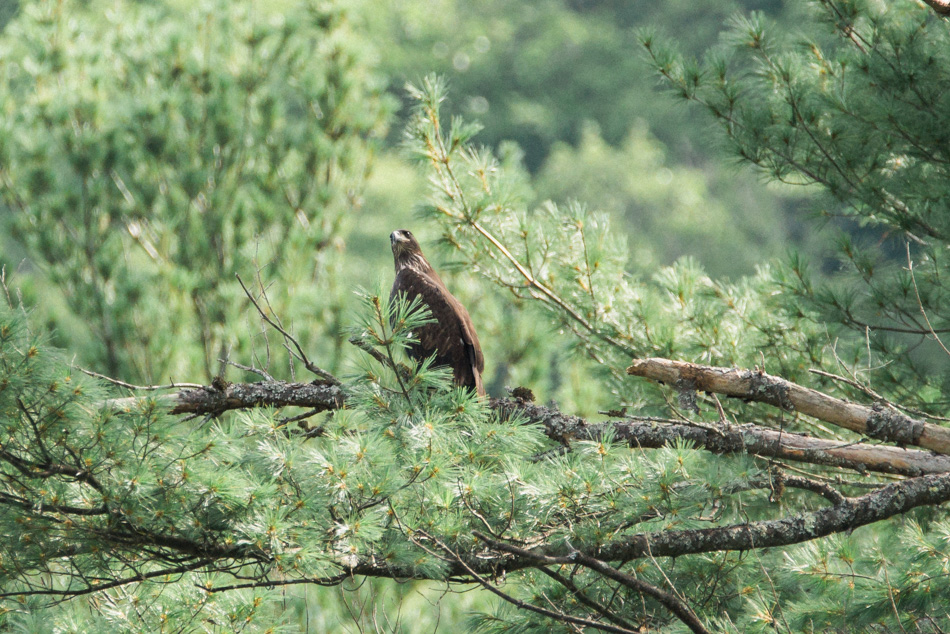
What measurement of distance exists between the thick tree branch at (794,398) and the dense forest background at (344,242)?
3.5 inches

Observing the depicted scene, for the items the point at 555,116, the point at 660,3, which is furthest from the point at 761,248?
the point at 660,3

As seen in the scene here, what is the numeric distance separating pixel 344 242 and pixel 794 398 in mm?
5112

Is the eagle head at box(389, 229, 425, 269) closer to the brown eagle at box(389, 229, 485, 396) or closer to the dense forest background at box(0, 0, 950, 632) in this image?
the dense forest background at box(0, 0, 950, 632)

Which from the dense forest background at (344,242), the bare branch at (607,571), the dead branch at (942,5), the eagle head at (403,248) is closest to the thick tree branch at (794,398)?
the dense forest background at (344,242)

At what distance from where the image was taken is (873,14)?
3521 millimetres

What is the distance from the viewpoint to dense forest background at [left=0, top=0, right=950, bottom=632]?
11.0ft

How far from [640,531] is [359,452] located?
32.2 inches

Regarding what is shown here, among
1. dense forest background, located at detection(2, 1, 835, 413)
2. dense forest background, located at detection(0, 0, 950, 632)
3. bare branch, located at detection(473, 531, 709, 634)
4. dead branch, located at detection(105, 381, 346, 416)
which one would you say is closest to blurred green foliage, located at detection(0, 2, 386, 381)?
dense forest background, located at detection(0, 0, 950, 632)

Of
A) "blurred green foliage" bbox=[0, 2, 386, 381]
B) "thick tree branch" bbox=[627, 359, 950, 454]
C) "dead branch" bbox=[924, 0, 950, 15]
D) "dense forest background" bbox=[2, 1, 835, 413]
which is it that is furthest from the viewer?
"dense forest background" bbox=[2, 1, 835, 413]

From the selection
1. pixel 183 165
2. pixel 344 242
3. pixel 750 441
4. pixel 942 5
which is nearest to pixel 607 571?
pixel 750 441

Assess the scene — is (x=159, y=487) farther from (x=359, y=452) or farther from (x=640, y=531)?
(x=640, y=531)

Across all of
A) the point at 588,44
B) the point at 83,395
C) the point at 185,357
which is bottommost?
the point at 185,357

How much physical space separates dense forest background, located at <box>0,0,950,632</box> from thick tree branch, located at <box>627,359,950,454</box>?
0.29 feet

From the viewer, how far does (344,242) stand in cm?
721
